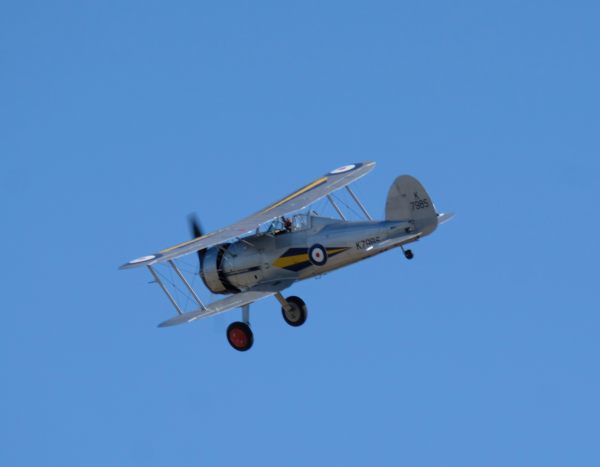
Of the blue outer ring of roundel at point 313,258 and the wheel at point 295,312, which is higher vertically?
the blue outer ring of roundel at point 313,258

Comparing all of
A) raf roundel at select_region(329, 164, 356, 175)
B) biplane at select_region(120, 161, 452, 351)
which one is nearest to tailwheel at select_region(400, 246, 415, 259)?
biplane at select_region(120, 161, 452, 351)

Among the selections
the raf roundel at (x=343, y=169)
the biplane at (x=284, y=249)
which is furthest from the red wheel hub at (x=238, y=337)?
the raf roundel at (x=343, y=169)

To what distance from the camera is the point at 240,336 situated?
4075cm

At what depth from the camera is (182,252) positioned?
133 feet

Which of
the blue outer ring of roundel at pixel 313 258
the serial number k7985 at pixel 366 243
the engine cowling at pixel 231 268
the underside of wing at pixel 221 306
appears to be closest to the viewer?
the serial number k7985 at pixel 366 243

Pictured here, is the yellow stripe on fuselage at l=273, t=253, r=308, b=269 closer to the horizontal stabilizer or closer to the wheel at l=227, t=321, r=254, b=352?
the wheel at l=227, t=321, r=254, b=352

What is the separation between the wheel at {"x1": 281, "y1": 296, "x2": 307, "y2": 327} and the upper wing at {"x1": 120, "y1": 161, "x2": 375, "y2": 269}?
1835 mm

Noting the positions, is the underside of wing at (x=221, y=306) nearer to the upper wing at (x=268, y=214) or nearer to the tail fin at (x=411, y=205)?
the upper wing at (x=268, y=214)

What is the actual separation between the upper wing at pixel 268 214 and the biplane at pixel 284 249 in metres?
0.04

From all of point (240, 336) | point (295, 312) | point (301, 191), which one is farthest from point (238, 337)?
point (301, 191)

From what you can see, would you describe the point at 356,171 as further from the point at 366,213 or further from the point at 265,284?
the point at 265,284

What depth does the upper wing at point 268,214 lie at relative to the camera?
40.5 metres

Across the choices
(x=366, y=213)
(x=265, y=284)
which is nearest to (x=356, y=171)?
(x=366, y=213)

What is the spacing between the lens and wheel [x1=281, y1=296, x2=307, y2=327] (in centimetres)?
4125
